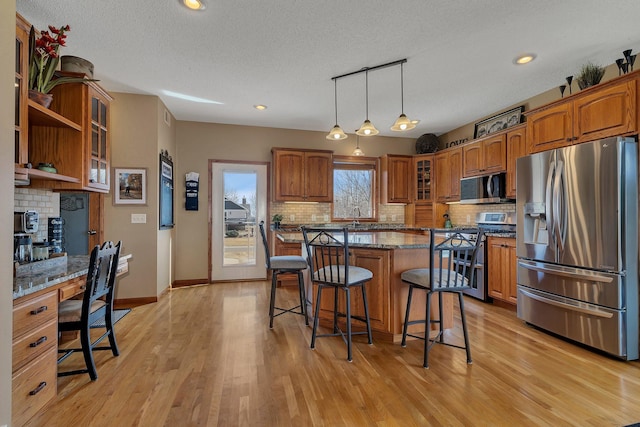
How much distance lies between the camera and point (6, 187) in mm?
1148

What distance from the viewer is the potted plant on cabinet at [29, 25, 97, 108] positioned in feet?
6.62

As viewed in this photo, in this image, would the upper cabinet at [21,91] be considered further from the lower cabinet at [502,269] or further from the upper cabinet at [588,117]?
the lower cabinet at [502,269]

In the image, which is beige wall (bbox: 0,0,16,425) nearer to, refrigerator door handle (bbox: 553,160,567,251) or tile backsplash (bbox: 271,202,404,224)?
refrigerator door handle (bbox: 553,160,567,251)

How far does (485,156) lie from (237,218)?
407 cm

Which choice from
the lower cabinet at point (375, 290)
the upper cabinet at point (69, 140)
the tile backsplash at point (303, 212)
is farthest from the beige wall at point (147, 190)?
the lower cabinet at point (375, 290)

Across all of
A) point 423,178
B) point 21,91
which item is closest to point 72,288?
point 21,91

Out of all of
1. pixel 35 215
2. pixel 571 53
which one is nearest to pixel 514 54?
pixel 571 53

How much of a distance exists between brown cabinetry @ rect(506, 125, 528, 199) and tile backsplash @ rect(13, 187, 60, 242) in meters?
5.07

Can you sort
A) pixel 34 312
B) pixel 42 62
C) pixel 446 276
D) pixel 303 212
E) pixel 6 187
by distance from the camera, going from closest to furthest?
1. pixel 6 187
2. pixel 34 312
3. pixel 42 62
4. pixel 446 276
5. pixel 303 212

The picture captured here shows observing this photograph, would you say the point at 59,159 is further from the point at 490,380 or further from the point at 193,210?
the point at 490,380

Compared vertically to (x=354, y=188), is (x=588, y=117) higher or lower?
higher

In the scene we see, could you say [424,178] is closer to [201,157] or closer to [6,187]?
[201,157]

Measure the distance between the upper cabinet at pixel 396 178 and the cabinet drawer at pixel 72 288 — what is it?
4717 millimetres

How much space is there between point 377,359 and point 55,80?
3348mm
